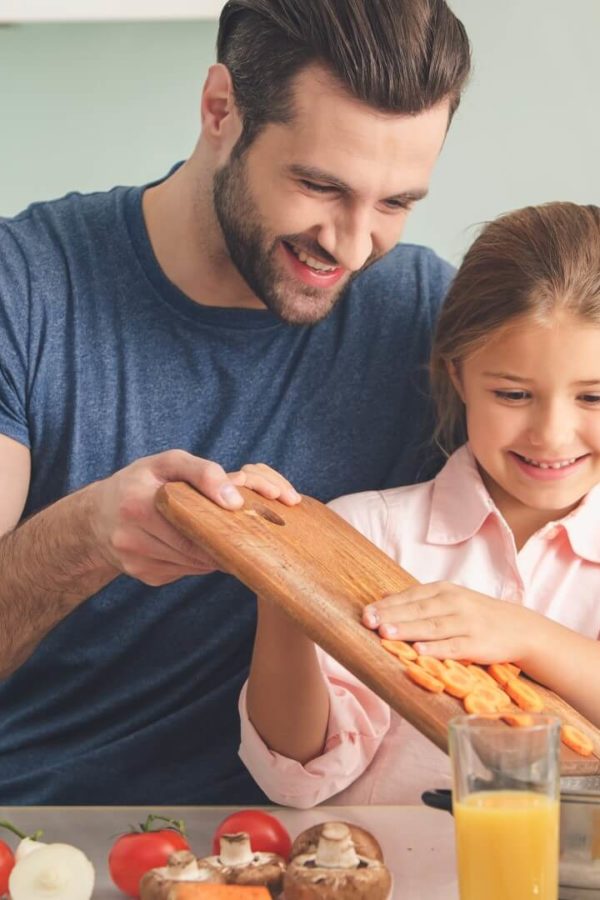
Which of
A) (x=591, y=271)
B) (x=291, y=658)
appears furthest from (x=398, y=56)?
(x=291, y=658)

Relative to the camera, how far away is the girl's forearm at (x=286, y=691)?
58.7 inches

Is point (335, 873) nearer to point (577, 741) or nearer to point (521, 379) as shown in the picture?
point (577, 741)

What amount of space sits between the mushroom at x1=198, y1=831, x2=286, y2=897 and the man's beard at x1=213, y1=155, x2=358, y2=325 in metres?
0.81

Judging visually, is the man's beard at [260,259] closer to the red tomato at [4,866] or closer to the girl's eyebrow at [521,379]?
the girl's eyebrow at [521,379]

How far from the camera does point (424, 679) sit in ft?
3.83

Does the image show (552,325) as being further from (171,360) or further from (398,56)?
(171,360)

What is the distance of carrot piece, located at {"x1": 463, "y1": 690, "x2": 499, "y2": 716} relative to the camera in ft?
3.83

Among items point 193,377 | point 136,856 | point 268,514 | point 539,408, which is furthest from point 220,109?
point 136,856

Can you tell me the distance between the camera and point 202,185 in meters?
1.89

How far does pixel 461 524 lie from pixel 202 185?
589 millimetres

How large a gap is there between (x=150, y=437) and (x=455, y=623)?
0.64m

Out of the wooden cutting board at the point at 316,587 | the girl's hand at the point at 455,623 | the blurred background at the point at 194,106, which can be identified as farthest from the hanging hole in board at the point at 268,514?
the blurred background at the point at 194,106

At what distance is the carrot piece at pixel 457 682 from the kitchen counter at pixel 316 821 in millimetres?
164

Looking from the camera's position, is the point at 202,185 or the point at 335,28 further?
the point at 202,185
